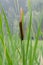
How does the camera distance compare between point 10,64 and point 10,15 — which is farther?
point 10,15

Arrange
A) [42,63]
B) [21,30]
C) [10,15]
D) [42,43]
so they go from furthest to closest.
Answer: [42,43], [10,15], [42,63], [21,30]

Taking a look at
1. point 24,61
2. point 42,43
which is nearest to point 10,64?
point 24,61

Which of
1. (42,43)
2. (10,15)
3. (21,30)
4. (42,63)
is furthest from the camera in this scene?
(42,43)

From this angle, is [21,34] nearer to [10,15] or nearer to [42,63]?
[42,63]

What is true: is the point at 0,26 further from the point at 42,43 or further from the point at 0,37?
the point at 42,43

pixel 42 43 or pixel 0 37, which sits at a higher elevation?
pixel 0 37

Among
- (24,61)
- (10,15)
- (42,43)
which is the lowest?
(42,43)

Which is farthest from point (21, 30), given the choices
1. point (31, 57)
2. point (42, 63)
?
point (42, 63)

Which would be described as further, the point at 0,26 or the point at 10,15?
the point at 10,15

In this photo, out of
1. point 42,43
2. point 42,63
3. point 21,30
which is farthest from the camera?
point 42,43
